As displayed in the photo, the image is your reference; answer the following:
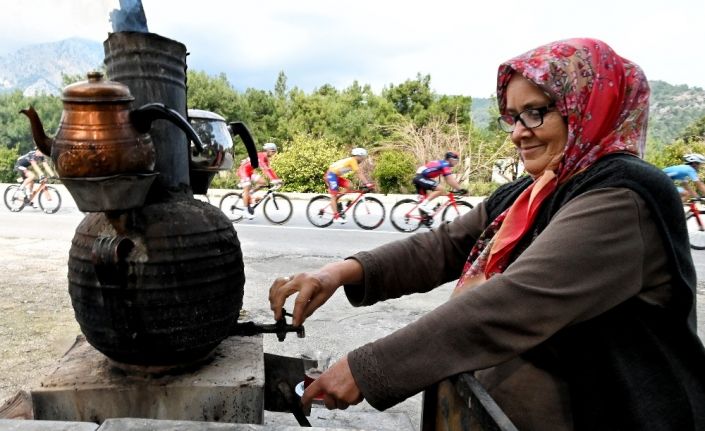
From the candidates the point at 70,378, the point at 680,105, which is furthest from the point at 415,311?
the point at 680,105

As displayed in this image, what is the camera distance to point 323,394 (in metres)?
→ 1.31

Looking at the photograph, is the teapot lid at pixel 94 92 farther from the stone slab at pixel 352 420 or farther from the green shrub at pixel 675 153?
the green shrub at pixel 675 153

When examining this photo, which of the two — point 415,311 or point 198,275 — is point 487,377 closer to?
point 198,275

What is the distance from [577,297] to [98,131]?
1368 mm

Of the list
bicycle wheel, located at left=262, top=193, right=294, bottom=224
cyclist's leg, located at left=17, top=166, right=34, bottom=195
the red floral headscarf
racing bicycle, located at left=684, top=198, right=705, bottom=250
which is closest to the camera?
the red floral headscarf

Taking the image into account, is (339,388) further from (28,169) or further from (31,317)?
(28,169)

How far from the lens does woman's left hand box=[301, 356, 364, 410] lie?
126 centimetres

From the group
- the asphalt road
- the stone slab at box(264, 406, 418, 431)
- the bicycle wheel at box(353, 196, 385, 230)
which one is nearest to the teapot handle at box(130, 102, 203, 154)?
the asphalt road

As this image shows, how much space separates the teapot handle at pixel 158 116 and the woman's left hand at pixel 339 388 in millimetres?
786

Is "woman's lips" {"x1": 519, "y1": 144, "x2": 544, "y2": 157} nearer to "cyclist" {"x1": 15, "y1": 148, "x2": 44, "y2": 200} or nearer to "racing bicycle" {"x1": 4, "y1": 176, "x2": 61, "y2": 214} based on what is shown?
"racing bicycle" {"x1": 4, "y1": 176, "x2": 61, "y2": 214}

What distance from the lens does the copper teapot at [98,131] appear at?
1.49 metres

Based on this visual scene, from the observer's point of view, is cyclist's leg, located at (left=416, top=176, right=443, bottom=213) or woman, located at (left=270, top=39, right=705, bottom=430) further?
cyclist's leg, located at (left=416, top=176, right=443, bottom=213)

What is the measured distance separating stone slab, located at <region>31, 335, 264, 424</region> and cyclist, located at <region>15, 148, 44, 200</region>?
38.0 feet

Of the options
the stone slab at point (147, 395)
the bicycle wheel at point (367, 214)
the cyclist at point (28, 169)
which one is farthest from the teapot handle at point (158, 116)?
the cyclist at point (28, 169)
